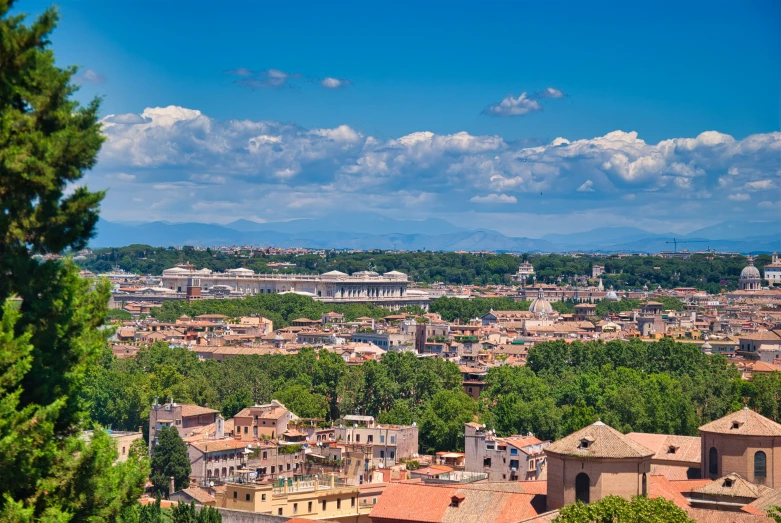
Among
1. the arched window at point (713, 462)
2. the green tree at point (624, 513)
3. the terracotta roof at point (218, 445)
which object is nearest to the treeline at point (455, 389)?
the terracotta roof at point (218, 445)

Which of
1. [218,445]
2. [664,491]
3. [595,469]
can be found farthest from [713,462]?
[218,445]

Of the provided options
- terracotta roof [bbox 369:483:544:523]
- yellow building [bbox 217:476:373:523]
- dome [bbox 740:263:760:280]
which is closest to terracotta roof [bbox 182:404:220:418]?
yellow building [bbox 217:476:373:523]

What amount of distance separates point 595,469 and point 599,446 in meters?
0.47

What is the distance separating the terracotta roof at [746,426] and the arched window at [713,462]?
19.9 inches

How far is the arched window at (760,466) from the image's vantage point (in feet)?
Answer: 105

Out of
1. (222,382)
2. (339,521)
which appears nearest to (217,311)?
(222,382)

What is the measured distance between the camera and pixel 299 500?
31.0 m

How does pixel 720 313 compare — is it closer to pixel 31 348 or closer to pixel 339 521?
pixel 339 521

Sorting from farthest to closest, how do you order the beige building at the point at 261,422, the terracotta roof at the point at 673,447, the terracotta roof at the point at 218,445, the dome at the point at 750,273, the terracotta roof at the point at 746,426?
the dome at the point at 750,273, the beige building at the point at 261,422, the terracotta roof at the point at 218,445, the terracotta roof at the point at 673,447, the terracotta roof at the point at 746,426

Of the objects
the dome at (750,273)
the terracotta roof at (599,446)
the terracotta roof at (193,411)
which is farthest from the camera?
the dome at (750,273)

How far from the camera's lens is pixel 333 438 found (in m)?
47.1

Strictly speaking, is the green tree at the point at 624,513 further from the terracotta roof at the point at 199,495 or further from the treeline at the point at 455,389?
the treeline at the point at 455,389

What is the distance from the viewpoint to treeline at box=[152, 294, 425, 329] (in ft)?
374

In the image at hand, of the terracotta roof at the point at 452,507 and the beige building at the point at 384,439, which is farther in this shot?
the beige building at the point at 384,439
